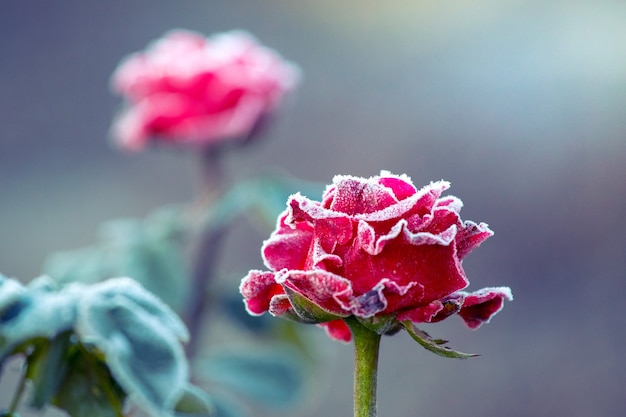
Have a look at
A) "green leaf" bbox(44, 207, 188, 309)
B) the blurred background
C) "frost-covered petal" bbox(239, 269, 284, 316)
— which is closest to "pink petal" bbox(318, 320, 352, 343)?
"frost-covered petal" bbox(239, 269, 284, 316)

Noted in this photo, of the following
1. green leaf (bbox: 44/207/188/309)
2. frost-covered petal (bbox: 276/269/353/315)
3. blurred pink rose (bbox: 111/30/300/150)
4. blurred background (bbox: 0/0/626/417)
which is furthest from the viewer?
blurred background (bbox: 0/0/626/417)

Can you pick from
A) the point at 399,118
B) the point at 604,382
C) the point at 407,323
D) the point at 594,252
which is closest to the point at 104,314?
the point at 407,323

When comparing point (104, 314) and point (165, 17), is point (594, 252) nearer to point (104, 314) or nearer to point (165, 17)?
point (165, 17)

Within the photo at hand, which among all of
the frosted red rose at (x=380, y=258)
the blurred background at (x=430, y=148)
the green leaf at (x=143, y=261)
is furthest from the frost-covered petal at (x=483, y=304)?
the blurred background at (x=430, y=148)

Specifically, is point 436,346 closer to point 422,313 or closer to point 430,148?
point 422,313

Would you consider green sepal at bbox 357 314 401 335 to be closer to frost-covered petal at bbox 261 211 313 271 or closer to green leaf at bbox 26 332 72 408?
frost-covered petal at bbox 261 211 313 271

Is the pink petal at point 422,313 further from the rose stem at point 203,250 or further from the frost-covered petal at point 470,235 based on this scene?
the rose stem at point 203,250
